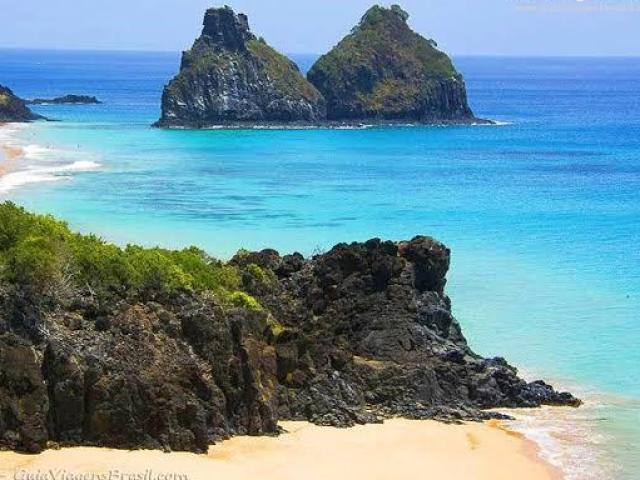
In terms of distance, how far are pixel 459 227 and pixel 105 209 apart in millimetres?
17276

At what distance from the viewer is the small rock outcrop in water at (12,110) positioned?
392 feet

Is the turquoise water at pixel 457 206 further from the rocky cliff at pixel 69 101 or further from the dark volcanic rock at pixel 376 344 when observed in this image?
the rocky cliff at pixel 69 101

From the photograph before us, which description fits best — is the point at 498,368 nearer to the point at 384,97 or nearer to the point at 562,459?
the point at 562,459

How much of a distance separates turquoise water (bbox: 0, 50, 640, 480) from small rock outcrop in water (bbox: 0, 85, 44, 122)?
5.02m

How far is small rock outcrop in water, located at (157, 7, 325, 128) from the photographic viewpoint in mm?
121438

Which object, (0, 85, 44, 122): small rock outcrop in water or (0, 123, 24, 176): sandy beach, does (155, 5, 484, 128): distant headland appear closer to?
(0, 85, 44, 122): small rock outcrop in water

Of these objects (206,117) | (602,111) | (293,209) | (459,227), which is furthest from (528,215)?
(602,111)

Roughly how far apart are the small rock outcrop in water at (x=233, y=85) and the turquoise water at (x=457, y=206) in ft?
15.4

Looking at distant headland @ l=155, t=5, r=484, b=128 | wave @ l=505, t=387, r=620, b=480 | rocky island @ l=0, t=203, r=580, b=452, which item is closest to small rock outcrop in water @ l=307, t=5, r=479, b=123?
distant headland @ l=155, t=5, r=484, b=128

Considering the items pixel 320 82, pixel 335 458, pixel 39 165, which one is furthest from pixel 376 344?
pixel 320 82

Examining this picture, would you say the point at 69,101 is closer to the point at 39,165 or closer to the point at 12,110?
the point at 12,110

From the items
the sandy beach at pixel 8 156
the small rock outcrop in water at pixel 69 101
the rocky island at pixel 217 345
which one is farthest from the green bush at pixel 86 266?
the small rock outcrop in water at pixel 69 101

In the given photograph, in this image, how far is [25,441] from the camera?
906 inches

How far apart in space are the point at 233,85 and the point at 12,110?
21.0 m
